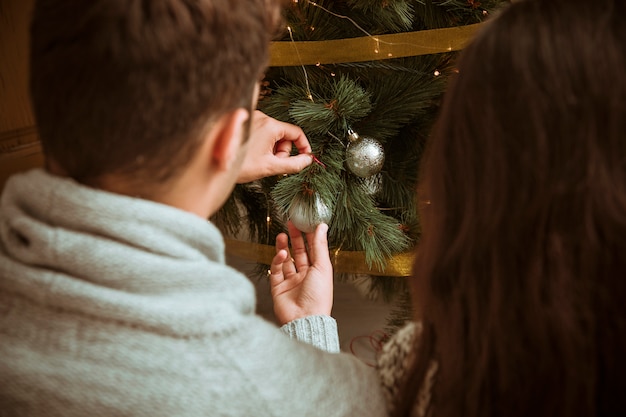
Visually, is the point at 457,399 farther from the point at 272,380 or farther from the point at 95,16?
the point at 95,16

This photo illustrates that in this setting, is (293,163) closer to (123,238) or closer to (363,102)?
(363,102)

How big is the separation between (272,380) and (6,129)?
2.36 feet

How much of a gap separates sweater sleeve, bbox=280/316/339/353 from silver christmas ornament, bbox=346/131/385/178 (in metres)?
0.30

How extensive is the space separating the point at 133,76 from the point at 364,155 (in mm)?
582

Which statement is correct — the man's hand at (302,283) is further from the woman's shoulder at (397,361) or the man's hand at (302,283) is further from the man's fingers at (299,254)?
the woman's shoulder at (397,361)

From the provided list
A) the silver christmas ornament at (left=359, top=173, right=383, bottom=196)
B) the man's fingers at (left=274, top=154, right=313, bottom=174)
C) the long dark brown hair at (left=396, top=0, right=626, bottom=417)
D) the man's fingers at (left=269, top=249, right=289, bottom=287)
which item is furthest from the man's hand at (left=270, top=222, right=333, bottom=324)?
the long dark brown hair at (left=396, top=0, right=626, bottom=417)

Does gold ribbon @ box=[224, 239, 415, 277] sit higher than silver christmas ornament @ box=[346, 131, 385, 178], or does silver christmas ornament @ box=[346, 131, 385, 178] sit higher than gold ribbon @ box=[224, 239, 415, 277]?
silver christmas ornament @ box=[346, 131, 385, 178]

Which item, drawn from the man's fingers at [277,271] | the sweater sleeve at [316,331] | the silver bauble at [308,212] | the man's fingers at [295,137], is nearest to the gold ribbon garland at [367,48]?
the man's fingers at [295,137]

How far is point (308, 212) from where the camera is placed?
1058mm

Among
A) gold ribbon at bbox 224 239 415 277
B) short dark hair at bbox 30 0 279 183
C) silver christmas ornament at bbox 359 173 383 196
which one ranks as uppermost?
short dark hair at bbox 30 0 279 183

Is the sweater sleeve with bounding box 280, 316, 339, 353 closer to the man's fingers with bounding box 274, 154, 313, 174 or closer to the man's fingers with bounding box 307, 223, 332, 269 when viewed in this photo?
the man's fingers with bounding box 307, 223, 332, 269

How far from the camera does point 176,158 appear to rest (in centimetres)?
56

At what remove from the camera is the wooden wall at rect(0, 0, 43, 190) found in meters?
0.99

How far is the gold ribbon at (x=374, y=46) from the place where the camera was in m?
1.01
